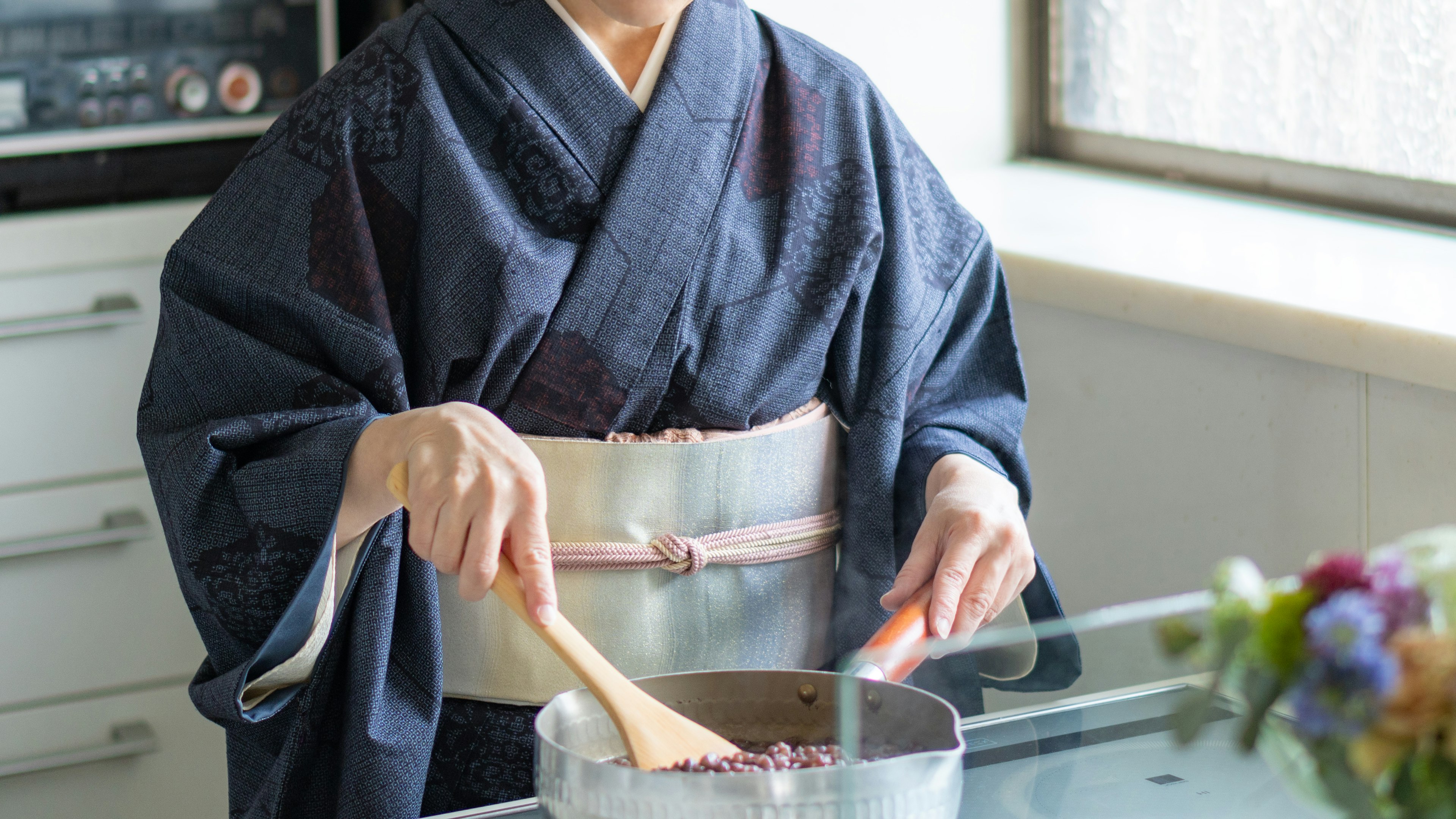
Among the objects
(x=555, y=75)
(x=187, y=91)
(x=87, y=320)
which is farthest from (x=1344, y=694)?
(x=187, y=91)

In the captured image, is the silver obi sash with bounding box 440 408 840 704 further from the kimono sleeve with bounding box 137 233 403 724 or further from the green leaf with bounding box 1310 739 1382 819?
the green leaf with bounding box 1310 739 1382 819

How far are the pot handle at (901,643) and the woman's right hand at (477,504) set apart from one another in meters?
0.18

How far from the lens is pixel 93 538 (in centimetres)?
178

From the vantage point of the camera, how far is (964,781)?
0.71 m

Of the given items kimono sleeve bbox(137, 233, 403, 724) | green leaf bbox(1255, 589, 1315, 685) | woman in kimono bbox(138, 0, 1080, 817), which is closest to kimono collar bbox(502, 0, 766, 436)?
woman in kimono bbox(138, 0, 1080, 817)

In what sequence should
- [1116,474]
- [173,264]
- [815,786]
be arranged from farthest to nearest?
[1116,474], [173,264], [815,786]

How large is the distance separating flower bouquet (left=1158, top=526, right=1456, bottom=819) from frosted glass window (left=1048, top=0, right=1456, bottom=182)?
1.22 m

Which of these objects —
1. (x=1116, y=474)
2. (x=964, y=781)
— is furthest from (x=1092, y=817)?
(x=1116, y=474)

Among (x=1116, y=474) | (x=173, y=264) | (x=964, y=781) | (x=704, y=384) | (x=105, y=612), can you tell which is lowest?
(x=105, y=612)

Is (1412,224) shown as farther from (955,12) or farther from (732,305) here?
(732,305)

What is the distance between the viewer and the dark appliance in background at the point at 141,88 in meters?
1.76

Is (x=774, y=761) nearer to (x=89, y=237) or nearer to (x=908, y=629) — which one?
(x=908, y=629)

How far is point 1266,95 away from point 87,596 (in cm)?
156

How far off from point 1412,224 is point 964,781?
1.05 metres
